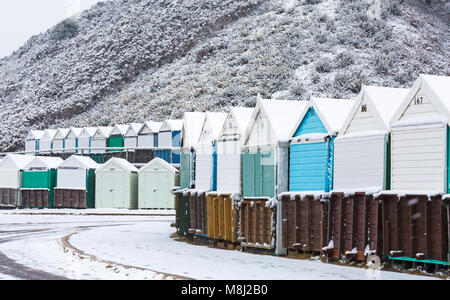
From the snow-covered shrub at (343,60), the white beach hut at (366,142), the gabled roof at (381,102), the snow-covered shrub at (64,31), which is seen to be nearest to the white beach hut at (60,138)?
the snow-covered shrub at (343,60)

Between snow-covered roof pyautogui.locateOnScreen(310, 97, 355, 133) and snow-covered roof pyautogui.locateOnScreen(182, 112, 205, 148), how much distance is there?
20.9ft

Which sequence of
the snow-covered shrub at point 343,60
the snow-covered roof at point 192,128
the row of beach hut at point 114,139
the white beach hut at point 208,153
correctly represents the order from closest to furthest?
the white beach hut at point 208,153 < the snow-covered roof at point 192,128 < the row of beach hut at point 114,139 < the snow-covered shrub at point 343,60

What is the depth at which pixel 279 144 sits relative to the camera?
15.9 meters

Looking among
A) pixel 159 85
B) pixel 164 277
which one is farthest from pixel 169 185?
pixel 159 85

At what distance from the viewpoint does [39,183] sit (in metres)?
42.7

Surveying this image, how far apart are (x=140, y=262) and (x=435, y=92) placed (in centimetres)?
667

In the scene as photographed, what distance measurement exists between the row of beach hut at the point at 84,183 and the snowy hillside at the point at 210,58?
67.2 feet

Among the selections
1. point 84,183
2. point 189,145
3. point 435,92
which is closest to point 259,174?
point 189,145

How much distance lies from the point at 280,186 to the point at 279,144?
1016 millimetres

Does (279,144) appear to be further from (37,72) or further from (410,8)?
(37,72)

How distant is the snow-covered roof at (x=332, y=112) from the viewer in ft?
48.1

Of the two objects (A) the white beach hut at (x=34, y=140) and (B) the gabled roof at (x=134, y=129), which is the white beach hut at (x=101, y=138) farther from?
(A) the white beach hut at (x=34, y=140)

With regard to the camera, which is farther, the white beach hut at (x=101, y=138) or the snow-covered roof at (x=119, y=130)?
the white beach hut at (x=101, y=138)

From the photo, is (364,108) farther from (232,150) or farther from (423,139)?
(232,150)
